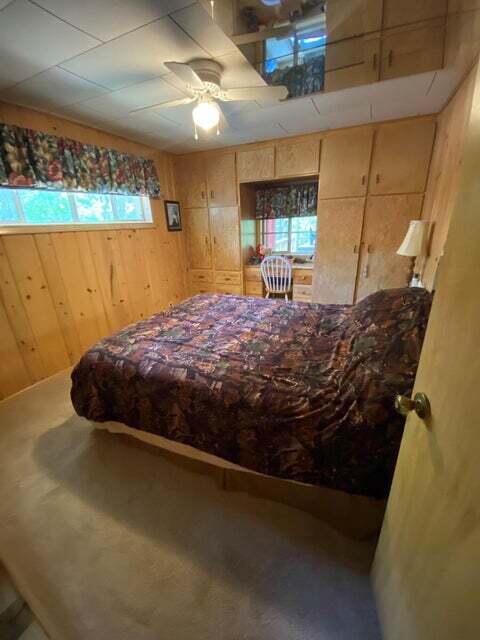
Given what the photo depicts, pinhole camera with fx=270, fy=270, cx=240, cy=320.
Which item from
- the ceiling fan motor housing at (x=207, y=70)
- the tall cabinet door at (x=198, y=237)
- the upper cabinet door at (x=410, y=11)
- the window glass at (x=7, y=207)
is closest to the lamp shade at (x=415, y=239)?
the upper cabinet door at (x=410, y=11)

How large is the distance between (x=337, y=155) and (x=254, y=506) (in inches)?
133

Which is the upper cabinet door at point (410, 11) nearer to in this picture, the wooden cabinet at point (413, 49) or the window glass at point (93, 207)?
the wooden cabinet at point (413, 49)

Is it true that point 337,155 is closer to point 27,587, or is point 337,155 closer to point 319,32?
point 319,32

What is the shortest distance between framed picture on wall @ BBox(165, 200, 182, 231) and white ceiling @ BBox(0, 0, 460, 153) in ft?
3.07

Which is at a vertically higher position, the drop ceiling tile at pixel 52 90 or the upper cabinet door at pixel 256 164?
the drop ceiling tile at pixel 52 90

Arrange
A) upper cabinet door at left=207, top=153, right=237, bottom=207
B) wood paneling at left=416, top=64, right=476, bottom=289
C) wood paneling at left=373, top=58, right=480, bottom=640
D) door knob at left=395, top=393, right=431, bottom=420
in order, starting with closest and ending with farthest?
wood paneling at left=373, top=58, right=480, bottom=640 < door knob at left=395, top=393, right=431, bottom=420 < wood paneling at left=416, top=64, right=476, bottom=289 < upper cabinet door at left=207, top=153, right=237, bottom=207

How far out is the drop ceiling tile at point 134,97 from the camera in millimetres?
1961

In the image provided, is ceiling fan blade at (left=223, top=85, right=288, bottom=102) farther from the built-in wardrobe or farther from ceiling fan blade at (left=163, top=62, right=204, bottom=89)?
the built-in wardrobe

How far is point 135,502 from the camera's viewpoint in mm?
1439

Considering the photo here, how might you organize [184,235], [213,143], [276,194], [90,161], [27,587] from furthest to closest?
1. [184,235]
2. [276,194]
3. [213,143]
4. [90,161]
5. [27,587]

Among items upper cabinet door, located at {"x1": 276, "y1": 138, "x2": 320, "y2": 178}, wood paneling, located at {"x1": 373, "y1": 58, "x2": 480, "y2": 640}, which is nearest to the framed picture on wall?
upper cabinet door, located at {"x1": 276, "y1": 138, "x2": 320, "y2": 178}

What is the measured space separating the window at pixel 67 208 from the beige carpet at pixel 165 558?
1.95 metres

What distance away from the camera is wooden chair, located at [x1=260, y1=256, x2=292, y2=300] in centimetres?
362

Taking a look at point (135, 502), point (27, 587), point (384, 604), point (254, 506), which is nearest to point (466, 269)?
point (384, 604)
